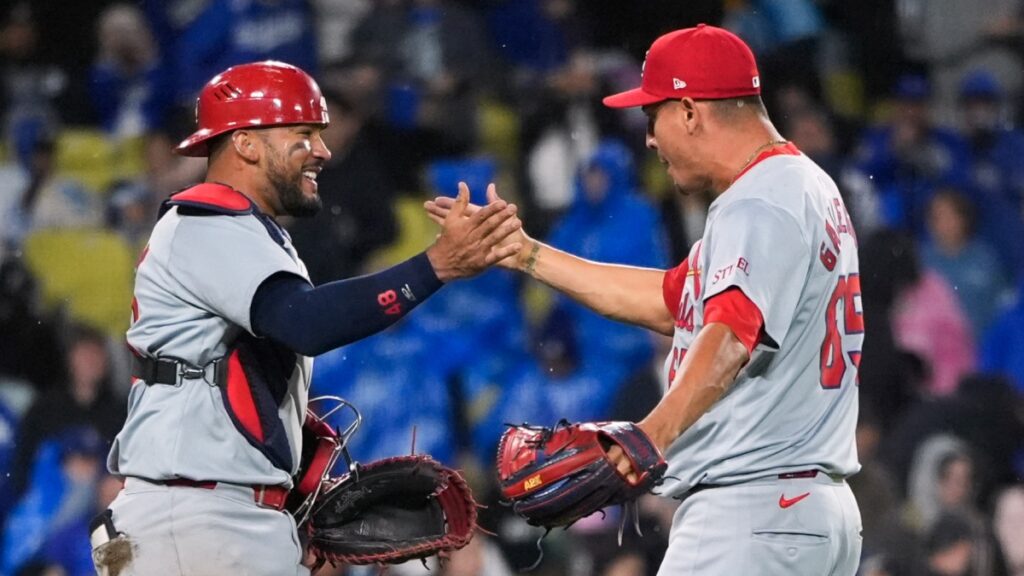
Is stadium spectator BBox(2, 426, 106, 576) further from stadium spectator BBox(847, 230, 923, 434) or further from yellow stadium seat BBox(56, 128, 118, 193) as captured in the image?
stadium spectator BBox(847, 230, 923, 434)

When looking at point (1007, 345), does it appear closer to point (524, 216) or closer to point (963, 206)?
point (963, 206)

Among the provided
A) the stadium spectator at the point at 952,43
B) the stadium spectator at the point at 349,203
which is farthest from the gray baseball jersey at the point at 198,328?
the stadium spectator at the point at 952,43

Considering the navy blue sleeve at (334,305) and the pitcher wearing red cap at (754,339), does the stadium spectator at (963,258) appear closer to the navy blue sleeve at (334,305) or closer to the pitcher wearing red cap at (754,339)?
the pitcher wearing red cap at (754,339)

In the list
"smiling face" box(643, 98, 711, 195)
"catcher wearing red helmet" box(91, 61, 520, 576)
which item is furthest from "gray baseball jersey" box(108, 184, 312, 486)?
"smiling face" box(643, 98, 711, 195)

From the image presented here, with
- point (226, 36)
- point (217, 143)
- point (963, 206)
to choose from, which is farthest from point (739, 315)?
point (226, 36)

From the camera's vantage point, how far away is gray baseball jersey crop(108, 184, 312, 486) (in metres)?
3.79

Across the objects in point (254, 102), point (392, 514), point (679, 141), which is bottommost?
point (392, 514)

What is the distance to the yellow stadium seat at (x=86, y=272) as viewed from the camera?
296 inches

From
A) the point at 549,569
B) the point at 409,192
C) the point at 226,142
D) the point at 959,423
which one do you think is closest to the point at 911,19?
the point at 959,423

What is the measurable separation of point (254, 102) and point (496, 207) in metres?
0.71

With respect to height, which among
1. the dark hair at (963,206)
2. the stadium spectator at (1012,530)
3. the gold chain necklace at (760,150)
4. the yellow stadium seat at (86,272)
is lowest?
the stadium spectator at (1012,530)

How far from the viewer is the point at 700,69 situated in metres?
3.96

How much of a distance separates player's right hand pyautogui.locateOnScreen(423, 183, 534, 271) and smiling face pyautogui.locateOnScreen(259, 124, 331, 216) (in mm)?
367

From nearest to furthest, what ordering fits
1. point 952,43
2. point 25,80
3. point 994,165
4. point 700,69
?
point 700,69
point 994,165
point 952,43
point 25,80
